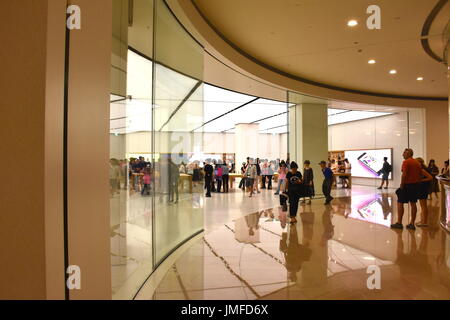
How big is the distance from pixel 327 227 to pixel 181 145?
421cm

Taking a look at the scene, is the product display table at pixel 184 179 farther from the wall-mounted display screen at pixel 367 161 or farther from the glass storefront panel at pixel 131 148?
the wall-mounted display screen at pixel 367 161

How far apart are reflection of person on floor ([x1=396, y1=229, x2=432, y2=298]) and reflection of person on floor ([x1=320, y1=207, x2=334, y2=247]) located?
1.30m

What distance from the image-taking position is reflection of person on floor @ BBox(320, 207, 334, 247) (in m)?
6.34

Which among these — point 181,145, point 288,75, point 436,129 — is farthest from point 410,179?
point 436,129

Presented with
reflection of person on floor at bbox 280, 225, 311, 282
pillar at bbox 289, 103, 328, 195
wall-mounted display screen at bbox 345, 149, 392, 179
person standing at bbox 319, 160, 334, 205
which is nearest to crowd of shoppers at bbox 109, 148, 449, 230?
person standing at bbox 319, 160, 334, 205

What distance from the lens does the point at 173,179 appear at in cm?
563

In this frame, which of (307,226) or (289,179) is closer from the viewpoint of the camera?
(307,226)

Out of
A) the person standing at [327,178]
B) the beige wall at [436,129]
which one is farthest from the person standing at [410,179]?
the beige wall at [436,129]

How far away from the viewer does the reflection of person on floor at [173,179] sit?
18.0 ft

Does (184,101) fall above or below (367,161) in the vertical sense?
above

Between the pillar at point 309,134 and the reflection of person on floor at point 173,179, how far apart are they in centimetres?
892

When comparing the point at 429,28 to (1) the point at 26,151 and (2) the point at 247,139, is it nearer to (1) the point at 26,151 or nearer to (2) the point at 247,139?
(1) the point at 26,151

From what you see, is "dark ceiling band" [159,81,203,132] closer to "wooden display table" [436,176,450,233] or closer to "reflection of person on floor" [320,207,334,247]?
"reflection of person on floor" [320,207,334,247]

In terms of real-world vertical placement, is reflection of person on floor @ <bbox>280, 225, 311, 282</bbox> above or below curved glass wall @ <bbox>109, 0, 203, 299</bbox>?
below
